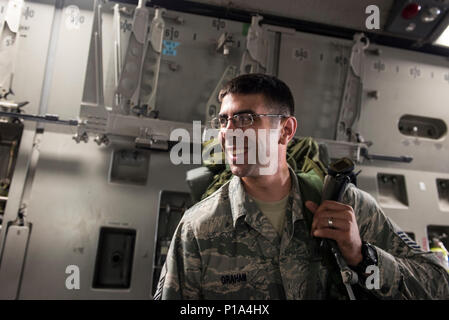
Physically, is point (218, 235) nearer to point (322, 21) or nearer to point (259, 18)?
point (259, 18)

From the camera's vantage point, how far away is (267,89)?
1492 mm

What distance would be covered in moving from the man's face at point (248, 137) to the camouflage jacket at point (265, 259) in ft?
0.52

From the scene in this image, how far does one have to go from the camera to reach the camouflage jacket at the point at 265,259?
4.32 ft

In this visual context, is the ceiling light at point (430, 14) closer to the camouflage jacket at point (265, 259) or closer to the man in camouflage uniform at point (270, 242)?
the man in camouflage uniform at point (270, 242)

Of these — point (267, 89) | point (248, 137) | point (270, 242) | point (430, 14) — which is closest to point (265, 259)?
point (270, 242)

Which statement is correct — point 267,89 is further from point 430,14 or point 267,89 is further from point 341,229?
point 430,14

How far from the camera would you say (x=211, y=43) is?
8.89 ft

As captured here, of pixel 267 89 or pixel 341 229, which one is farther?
pixel 267 89

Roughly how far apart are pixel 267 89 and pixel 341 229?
0.67 meters

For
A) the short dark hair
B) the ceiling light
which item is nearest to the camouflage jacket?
the short dark hair

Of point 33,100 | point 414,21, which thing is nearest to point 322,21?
point 414,21

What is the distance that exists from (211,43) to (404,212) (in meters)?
2.10

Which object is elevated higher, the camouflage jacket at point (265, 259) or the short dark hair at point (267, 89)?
the short dark hair at point (267, 89)

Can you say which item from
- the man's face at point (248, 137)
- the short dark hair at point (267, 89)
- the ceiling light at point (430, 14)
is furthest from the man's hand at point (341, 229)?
the ceiling light at point (430, 14)
